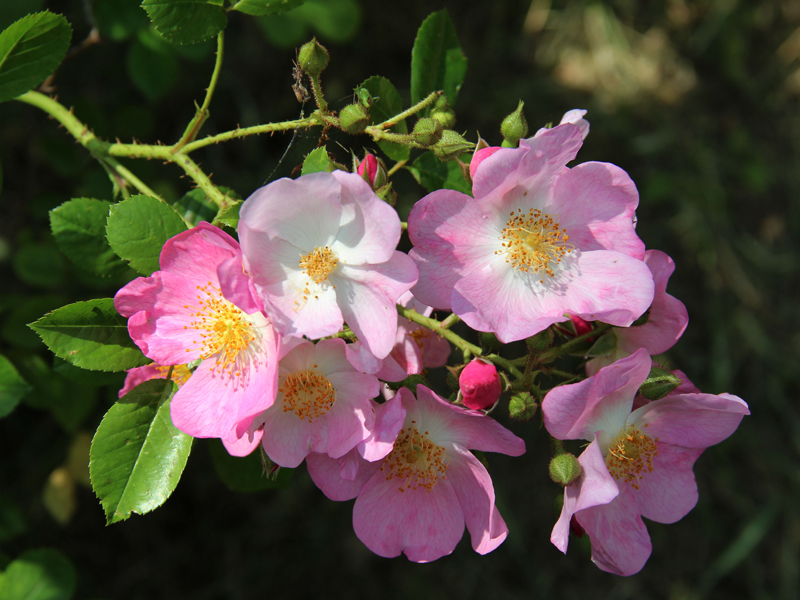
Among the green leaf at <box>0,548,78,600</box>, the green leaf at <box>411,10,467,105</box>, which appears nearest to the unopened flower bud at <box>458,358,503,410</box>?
the green leaf at <box>411,10,467,105</box>

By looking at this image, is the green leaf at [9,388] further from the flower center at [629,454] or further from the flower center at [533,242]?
the flower center at [629,454]

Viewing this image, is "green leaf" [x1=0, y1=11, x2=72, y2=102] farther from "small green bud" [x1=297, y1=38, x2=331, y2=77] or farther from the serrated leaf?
the serrated leaf

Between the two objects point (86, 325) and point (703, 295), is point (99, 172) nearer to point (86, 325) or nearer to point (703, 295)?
point (86, 325)

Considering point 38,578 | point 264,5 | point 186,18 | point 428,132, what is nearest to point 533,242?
point 428,132

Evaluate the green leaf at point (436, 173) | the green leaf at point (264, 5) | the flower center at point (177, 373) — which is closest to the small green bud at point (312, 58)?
the green leaf at point (264, 5)

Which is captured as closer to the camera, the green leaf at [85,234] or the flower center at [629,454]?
the flower center at [629,454]

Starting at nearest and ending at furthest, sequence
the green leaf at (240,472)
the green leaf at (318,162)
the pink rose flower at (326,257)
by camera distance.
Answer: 1. the pink rose flower at (326,257)
2. the green leaf at (318,162)
3. the green leaf at (240,472)
